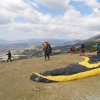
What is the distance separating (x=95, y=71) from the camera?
20.2 metres

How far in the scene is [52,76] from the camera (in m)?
18.2

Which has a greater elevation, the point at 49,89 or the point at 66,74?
the point at 66,74

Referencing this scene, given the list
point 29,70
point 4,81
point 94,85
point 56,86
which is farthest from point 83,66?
point 4,81

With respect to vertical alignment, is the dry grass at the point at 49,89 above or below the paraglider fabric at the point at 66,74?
below

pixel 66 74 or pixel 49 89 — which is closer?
pixel 49 89

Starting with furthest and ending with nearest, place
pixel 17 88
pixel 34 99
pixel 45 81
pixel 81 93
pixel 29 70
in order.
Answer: pixel 29 70, pixel 45 81, pixel 17 88, pixel 81 93, pixel 34 99

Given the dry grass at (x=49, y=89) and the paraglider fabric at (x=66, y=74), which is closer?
the dry grass at (x=49, y=89)

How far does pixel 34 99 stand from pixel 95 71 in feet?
28.1

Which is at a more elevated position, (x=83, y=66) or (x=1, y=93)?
(x=83, y=66)

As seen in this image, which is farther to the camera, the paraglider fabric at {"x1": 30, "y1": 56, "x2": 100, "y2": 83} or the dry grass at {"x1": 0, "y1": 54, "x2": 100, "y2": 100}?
the paraglider fabric at {"x1": 30, "y1": 56, "x2": 100, "y2": 83}

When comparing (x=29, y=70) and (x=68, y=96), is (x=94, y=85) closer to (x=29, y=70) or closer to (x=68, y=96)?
(x=68, y=96)

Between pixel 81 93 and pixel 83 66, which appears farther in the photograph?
pixel 83 66

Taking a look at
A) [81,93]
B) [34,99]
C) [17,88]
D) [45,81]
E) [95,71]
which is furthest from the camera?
[95,71]

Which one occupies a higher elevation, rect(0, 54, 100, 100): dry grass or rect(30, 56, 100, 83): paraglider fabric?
rect(30, 56, 100, 83): paraglider fabric
